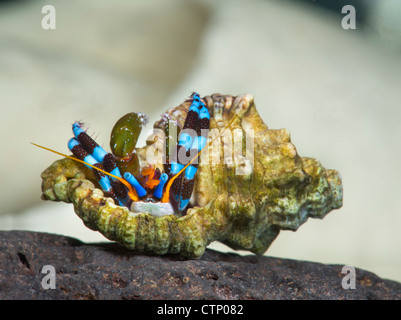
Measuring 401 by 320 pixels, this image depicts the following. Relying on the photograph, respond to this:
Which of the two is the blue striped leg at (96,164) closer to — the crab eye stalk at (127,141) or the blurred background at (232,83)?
the crab eye stalk at (127,141)

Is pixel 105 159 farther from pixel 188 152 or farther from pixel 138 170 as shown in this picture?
pixel 188 152

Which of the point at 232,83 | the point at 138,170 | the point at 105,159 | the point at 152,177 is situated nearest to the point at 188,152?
the point at 152,177

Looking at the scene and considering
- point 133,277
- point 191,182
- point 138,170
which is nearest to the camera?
point 133,277

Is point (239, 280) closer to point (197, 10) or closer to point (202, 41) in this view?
point (202, 41)

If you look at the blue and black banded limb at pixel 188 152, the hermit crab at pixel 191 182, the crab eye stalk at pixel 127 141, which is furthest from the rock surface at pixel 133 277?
the crab eye stalk at pixel 127 141

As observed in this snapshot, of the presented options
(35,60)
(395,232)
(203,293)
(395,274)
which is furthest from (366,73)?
(203,293)

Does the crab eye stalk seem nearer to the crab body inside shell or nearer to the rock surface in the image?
the crab body inside shell
